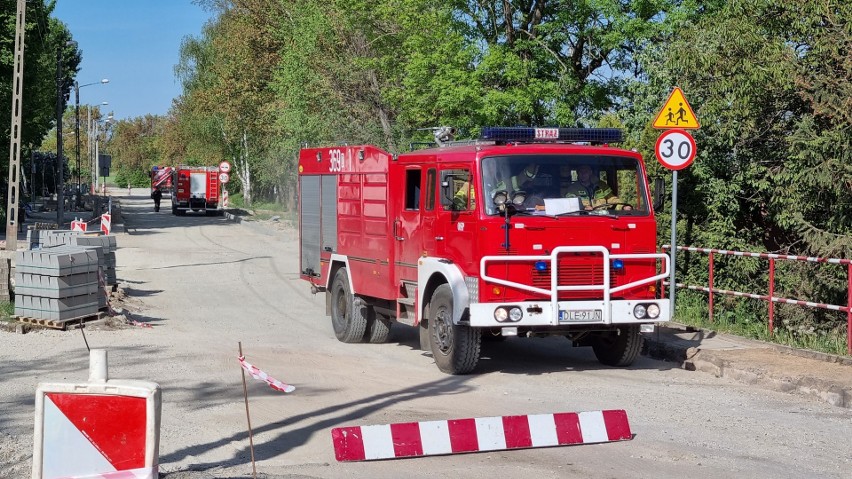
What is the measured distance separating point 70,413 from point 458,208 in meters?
6.29

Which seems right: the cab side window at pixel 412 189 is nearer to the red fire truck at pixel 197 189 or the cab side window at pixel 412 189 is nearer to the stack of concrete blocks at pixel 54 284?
the stack of concrete blocks at pixel 54 284

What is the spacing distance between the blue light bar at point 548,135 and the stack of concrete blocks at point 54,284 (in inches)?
257

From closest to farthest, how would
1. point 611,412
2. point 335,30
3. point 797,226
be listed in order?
point 611,412, point 797,226, point 335,30

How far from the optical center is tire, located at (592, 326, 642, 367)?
1228 cm

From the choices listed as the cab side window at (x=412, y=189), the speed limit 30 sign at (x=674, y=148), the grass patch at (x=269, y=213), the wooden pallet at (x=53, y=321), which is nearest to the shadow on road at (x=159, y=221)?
the grass patch at (x=269, y=213)

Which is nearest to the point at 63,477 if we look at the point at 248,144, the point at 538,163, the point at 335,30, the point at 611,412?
the point at 611,412

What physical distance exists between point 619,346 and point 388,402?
3451mm

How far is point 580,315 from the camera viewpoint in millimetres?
11383

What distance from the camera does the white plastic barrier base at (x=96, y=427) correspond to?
6.09 metres

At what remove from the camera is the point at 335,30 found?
38.5 metres

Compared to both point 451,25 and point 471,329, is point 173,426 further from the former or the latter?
point 451,25

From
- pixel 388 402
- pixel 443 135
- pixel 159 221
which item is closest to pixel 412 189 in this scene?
pixel 443 135

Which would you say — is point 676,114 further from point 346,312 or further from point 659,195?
point 346,312

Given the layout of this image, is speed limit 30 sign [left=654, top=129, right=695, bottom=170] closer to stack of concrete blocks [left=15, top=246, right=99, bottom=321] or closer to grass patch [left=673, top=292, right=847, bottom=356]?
grass patch [left=673, top=292, right=847, bottom=356]
